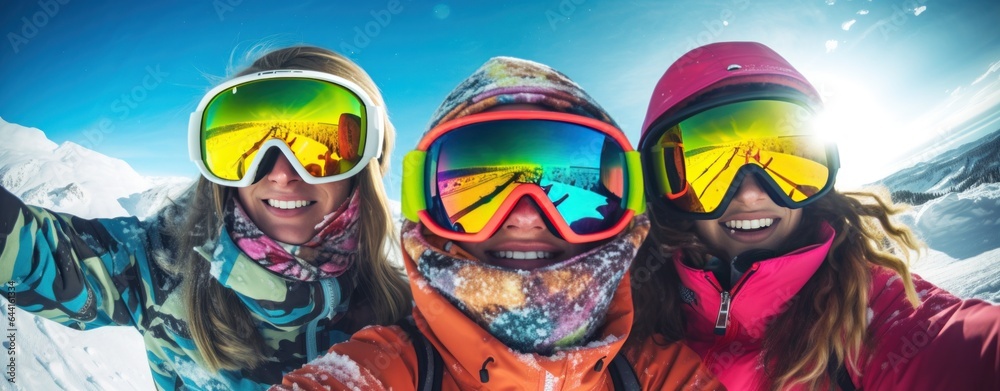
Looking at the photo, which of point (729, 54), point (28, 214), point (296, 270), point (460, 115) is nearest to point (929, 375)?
point (729, 54)

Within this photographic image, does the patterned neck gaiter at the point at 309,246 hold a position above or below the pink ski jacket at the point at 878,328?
above

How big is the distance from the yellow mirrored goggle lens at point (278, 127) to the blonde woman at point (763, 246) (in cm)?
162

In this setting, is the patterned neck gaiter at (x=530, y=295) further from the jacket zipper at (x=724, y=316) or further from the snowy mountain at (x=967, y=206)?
the snowy mountain at (x=967, y=206)

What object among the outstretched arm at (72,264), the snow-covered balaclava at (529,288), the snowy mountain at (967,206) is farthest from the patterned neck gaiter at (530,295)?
the snowy mountain at (967,206)

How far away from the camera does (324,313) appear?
6.66 feet

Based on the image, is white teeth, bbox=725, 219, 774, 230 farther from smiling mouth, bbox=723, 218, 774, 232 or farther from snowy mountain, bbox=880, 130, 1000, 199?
snowy mountain, bbox=880, 130, 1000, 199

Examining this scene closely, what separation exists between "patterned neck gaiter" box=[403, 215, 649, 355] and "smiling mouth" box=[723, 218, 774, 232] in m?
0.90

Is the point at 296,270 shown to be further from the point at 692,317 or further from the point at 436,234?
the point at 692,317

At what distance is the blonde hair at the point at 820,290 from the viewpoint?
1589mm

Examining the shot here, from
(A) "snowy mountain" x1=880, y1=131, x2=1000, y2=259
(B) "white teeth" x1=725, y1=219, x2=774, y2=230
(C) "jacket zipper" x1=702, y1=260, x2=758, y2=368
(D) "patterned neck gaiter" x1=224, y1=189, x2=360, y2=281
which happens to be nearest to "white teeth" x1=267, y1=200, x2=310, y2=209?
(D) "patterned neck gaiter" x1=224, y1=189, x2=360, y2=281

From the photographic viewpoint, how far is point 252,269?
188 cm

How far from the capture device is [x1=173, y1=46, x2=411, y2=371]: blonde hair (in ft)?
6.60

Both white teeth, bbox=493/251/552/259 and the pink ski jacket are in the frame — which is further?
white teeth, bbox=493/251/552/259

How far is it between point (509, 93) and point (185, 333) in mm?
2131
